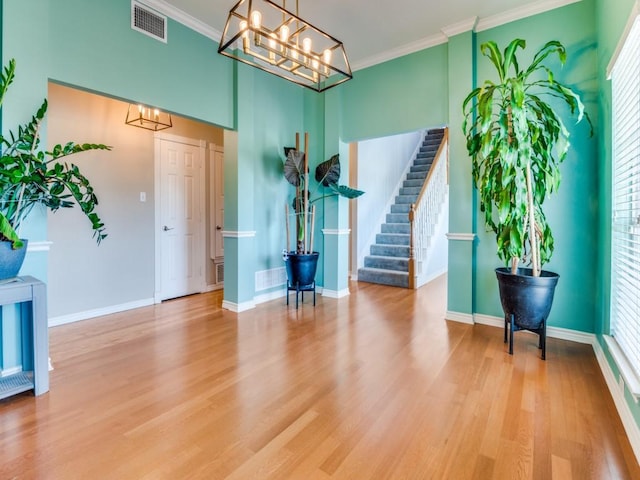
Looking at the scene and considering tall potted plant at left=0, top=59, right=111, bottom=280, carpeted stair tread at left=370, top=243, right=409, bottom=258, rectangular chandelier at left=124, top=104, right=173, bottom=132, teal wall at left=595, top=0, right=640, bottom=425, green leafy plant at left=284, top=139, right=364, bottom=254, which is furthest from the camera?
carpeted stair tread at left=370, top=243, right=409, bottom=258

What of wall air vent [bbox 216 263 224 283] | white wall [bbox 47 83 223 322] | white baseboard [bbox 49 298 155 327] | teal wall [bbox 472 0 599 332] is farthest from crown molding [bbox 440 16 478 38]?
white baseboard [bbox 49 298 155 327]

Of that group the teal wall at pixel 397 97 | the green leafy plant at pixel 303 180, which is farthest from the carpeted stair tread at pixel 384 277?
the teal wall at pixel 397 97

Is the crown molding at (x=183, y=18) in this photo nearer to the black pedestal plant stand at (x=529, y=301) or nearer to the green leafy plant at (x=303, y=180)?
the green leafy plant at (x=303, y=180)

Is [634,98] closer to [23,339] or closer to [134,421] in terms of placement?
[134,421]

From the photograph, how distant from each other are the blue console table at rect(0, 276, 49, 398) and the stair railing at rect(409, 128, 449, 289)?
415cm

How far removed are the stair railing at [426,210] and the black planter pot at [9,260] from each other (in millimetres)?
4252

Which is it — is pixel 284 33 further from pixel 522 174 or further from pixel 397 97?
pixel 397 97

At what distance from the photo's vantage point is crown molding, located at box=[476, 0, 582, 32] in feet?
9.01

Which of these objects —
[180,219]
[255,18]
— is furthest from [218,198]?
[255,18]

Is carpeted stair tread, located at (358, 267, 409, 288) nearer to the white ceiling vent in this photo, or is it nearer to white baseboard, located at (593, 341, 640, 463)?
white baseboard, located at (593, 341, 640, 463)

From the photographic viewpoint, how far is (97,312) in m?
3.39

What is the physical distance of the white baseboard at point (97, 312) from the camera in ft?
10.2

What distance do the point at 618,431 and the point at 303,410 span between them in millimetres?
1540

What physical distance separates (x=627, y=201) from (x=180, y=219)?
14.2ft
